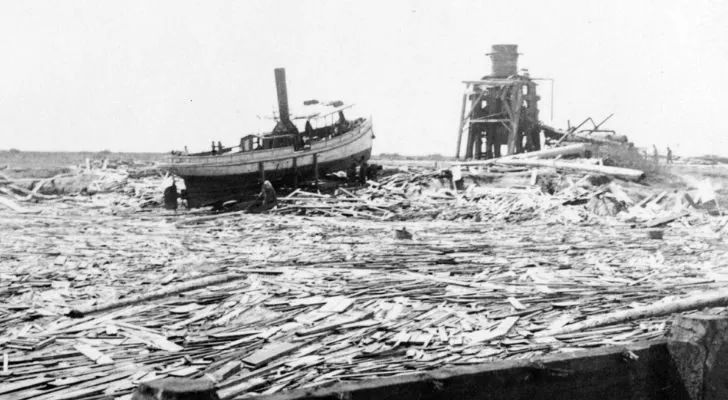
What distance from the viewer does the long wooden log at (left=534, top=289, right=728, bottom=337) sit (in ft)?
24.8

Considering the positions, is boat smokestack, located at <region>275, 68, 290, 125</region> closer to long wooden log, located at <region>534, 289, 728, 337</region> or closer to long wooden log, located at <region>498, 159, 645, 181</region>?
long wooden log, located at <region>498, 159, 645, 181</region>

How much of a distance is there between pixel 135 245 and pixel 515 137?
28.5 metres

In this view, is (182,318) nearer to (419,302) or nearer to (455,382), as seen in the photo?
(419,302)

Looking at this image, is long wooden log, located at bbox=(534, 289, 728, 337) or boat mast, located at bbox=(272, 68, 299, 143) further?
boat mast, located at bbox=(272, 68, 299, 143)

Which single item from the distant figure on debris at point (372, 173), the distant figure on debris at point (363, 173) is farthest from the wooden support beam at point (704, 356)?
the distant figure on debris at point (372, 173)

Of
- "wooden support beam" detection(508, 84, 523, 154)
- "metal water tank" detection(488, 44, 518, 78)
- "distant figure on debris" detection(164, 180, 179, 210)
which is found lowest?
"distant figure on debris" detection(164, 180, 179, 210)

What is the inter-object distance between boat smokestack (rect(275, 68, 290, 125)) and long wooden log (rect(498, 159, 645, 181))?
9250 mm

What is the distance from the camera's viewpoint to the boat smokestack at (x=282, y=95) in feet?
104

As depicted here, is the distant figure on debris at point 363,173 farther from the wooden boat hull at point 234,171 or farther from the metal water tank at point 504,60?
the metal water tank at point 504,60

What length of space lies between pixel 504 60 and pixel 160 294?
34.5m

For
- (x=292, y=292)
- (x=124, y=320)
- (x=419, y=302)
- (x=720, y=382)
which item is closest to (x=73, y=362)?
(x=124, y=320)

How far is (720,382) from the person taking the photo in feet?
16.4

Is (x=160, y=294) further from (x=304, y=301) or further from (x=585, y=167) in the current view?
(x=585, y=167)

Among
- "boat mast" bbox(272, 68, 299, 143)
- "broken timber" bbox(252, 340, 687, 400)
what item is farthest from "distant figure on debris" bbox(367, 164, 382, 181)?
"broken timber" bbox(252, 340, 687, 400)
